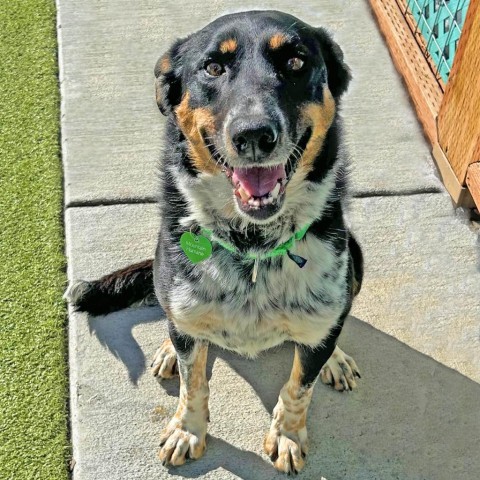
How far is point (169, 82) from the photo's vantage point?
9.82ft

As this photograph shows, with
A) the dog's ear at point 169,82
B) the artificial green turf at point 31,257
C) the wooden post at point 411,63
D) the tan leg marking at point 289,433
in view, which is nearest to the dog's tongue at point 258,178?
the dog's ear at point 169,82

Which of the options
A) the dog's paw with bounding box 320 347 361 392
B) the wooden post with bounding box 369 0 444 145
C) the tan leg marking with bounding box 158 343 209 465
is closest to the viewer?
the tan leg marking with bounding box 158 343 209 465

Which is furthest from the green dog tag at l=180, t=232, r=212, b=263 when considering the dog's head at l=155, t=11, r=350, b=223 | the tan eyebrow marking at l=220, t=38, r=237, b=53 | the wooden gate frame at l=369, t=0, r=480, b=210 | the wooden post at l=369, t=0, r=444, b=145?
the wooden post at l=369, t=0, r=444, b=145

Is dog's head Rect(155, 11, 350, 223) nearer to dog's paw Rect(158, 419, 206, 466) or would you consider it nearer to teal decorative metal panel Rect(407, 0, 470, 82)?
dog's paw Rect(158, 419, 206, 466)

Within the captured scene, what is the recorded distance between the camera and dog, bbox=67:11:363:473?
108 inches

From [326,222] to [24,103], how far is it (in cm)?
291

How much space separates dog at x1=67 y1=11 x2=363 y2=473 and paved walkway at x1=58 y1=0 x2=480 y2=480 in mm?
262

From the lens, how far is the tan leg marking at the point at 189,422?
336 cm

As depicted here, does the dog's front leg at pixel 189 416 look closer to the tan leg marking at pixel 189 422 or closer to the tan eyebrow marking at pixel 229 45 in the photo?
the tan leg marking at pixel 189 422

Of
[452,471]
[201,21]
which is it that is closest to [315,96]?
[452,471]

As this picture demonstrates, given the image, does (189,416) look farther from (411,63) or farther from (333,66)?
(411,63)

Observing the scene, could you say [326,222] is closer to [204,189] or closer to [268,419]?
[204,189]

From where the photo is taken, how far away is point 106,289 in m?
3.79

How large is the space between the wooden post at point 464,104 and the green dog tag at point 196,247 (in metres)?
2.05
